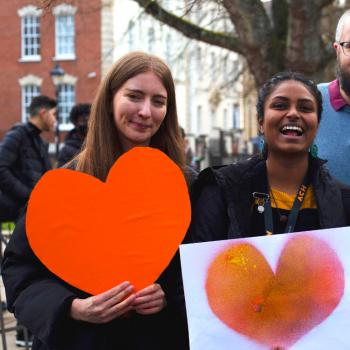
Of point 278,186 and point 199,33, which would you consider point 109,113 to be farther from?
point 199,33

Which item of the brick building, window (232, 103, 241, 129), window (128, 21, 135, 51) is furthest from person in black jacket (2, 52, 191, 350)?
window (232, 103, 241, 129)

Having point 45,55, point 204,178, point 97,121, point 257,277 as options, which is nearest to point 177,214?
point 204,178

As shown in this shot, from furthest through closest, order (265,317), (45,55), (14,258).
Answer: (45,55), (14,258), (265,317)

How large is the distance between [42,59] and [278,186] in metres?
30.3

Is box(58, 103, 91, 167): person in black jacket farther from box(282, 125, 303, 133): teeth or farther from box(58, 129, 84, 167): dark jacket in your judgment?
box(282, 125, 303, 133): teeth

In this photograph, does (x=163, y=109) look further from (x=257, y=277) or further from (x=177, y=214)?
(x=257, y=277)

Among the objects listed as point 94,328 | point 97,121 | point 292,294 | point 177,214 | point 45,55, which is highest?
point 45,55

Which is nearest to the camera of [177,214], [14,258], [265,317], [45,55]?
[265,317]

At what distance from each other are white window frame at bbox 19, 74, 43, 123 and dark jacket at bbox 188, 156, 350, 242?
2959cm

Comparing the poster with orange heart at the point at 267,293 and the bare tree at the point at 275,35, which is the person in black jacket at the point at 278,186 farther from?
the bare tree at the point at 275,35

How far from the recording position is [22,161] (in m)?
6.11

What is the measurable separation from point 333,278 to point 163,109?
80 cm

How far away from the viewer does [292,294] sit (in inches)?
84.2

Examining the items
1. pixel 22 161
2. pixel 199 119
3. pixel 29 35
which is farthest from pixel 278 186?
pixel 199 119
